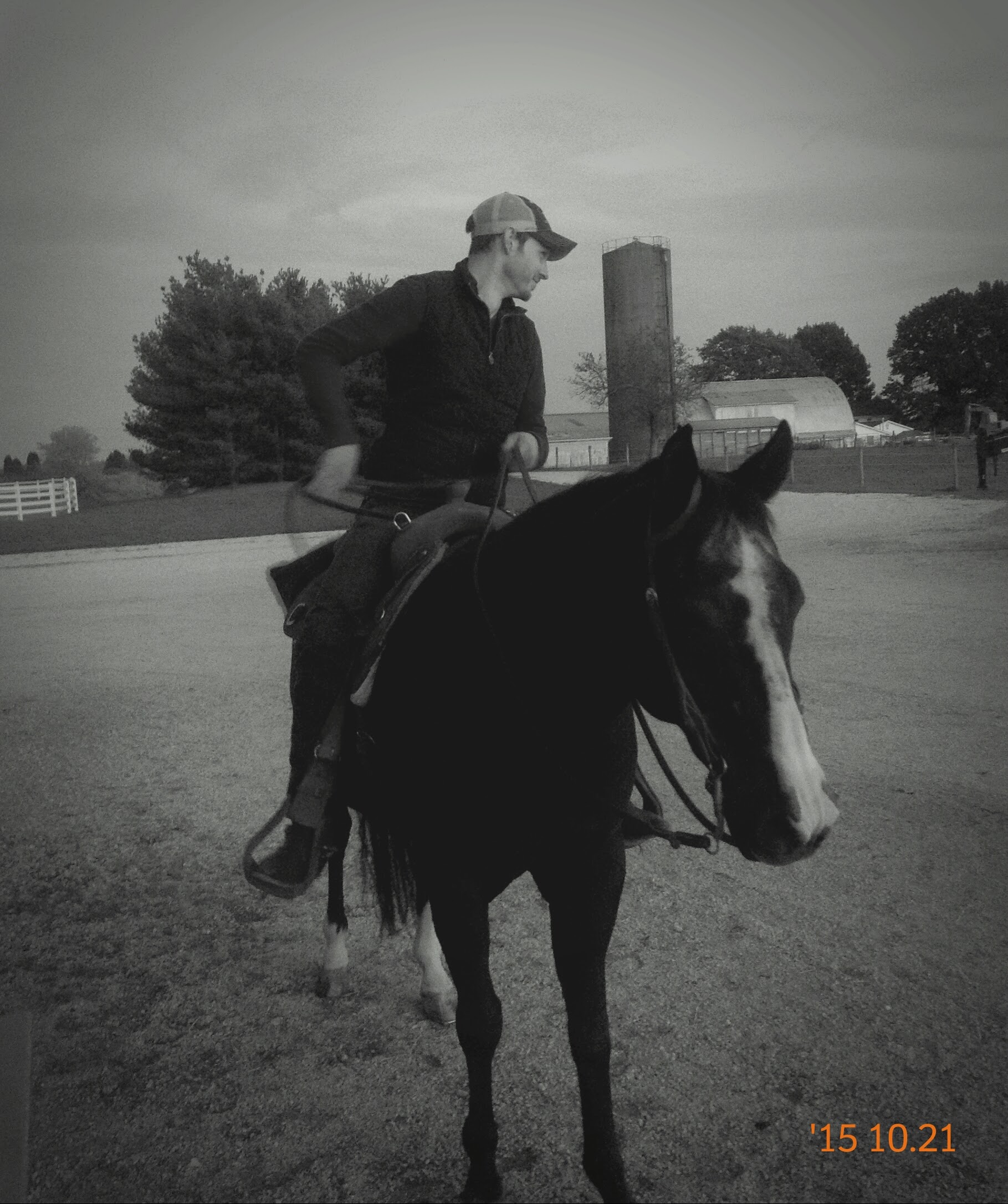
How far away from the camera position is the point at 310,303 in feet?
164

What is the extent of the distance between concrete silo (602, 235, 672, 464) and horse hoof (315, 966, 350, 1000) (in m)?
57.6

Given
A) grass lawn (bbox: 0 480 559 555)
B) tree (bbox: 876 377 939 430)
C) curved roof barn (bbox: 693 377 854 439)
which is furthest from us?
curved roof barn (bbox: 693 377 854 439)

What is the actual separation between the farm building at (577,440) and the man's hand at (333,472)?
79.2 meters

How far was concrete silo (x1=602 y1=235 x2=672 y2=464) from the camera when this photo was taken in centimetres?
6066

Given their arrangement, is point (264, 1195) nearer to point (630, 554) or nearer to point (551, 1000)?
point (551, 1000)

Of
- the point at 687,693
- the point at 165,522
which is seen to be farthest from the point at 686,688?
the point at 165,522

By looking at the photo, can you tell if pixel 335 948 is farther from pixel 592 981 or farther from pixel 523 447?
pixel 523 447

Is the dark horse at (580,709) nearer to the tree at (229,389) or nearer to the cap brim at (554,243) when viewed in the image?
the cap brim at (554,243)

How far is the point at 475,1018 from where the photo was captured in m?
2.71

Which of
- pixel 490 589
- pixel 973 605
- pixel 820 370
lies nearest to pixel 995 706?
pixel 973 605

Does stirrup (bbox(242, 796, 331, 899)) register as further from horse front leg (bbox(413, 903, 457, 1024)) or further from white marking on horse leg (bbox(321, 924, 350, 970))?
white marking on horse leg (bbox(321, 924, 350, 970))

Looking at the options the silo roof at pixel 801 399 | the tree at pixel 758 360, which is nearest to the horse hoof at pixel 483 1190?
the silo roof at pixel 801 399

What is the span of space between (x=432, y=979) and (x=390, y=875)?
563mm

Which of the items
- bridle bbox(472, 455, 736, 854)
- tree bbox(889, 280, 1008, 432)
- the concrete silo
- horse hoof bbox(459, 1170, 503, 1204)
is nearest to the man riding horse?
horse hoof bbox(459, 1170, 503, 1204)
